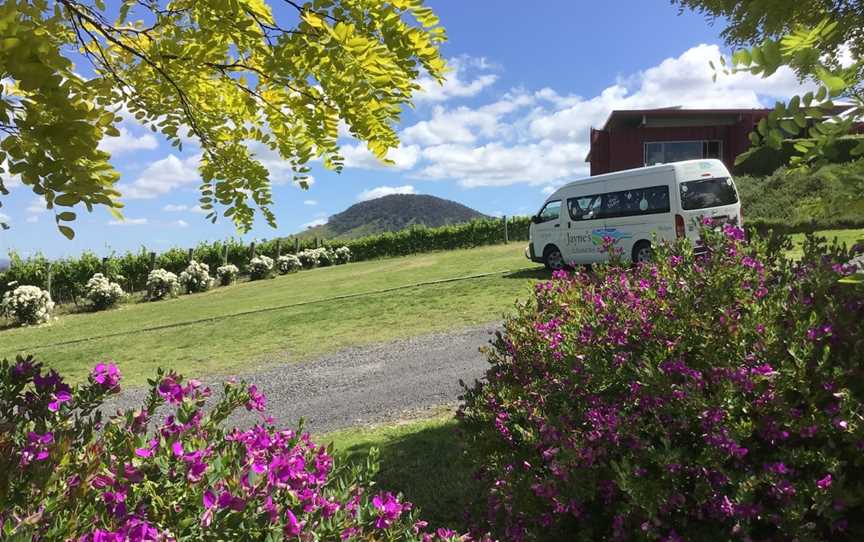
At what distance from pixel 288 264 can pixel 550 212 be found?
2024 cm

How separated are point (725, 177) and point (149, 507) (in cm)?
1342

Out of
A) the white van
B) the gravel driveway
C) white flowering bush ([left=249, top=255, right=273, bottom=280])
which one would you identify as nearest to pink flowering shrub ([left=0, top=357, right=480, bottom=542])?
the gravel driveway

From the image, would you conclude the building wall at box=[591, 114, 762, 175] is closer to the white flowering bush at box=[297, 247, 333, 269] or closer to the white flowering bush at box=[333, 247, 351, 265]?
the white flowering bush at box=[333, 247, 351, 265]

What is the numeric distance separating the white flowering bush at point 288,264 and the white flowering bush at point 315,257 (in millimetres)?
1558

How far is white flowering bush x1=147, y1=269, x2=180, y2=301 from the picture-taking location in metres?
23.5

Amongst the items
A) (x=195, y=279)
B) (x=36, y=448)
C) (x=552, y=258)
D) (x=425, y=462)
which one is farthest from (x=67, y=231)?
(x=195, y=279)

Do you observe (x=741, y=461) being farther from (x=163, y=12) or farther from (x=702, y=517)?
(x=163, y=12)

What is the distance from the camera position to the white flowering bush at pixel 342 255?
36.7m

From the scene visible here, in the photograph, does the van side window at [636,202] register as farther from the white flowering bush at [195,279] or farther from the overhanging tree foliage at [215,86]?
the white flowering bush at [195,279]

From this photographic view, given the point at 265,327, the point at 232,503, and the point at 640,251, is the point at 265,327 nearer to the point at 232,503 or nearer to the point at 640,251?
the point at 640,251

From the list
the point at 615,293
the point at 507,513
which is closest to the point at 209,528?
the point at 507,513

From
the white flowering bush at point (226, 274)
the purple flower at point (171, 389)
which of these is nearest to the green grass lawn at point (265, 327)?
the purple flower at point (171, 389)

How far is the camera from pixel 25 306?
60.4 feet

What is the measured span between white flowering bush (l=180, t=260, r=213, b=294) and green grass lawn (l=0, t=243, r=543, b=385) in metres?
5.67
